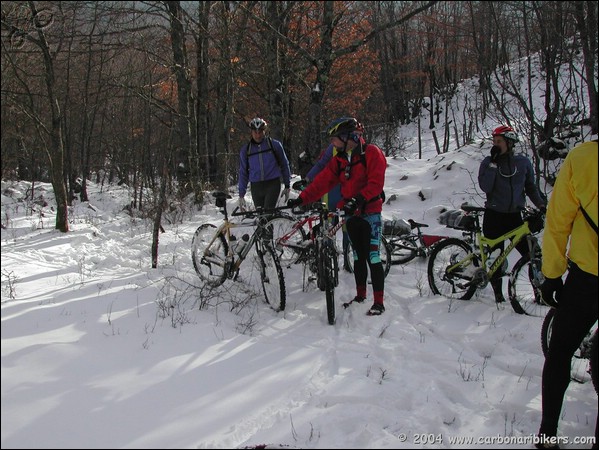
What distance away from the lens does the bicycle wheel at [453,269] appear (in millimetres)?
5379

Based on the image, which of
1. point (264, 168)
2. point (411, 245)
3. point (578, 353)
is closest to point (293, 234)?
point (264, 168)

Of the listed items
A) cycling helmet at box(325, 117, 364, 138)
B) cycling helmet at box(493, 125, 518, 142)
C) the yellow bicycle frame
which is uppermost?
cycling helmet at box(325, 117, 364, 138)

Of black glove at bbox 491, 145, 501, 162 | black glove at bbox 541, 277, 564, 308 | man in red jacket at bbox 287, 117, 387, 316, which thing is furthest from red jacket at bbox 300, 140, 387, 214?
black glove at bbox 541, 277, 564, 308

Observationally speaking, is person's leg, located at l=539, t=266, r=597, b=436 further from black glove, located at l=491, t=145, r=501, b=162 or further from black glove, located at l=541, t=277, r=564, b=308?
black glove, located at l=491, t=145, r=501, b=162

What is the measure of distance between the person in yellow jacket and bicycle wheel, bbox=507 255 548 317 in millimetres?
2398

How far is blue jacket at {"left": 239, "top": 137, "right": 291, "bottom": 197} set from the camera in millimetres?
6559

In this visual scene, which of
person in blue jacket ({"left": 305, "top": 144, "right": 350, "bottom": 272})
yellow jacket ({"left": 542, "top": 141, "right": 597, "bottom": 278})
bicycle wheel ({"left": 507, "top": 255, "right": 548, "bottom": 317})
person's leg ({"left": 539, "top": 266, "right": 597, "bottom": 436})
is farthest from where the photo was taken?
person in blue jacket ({"left": 305, "top": 144, "right": 350, "bottom": 272})

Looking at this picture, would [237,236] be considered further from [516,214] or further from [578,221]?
[578,221]

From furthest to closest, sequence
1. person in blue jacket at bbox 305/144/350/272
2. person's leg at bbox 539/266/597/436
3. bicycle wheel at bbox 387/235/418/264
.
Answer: bicycle wheel at bbox 387/235/418/264, person in blue jacket at bbox 305/144/350/272, person's leg at bbox 539/266/597/436

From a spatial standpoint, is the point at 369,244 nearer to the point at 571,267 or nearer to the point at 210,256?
the point at 210,256

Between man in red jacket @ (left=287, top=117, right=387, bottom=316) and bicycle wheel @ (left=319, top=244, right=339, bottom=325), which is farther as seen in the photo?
man in red jacket @ (left=287, top=117, right=387, bottom=316)

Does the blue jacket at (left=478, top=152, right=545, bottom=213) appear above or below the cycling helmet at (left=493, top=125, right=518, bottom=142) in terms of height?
below

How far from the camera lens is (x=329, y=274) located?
184 inches

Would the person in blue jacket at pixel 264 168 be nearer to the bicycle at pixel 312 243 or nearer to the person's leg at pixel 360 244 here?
the bicycle at pixel 312 243
